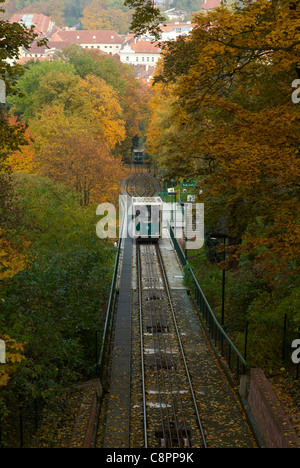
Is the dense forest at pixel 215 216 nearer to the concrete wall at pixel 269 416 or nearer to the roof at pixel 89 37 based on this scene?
the concrete wall at pixel 269 416

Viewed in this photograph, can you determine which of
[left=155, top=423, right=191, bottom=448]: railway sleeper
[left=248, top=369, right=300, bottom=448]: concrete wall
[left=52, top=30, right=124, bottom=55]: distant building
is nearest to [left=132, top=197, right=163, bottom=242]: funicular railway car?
[left=248, top=369, right=300, bottom=448]: concrete wall

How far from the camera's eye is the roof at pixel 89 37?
17925 cm

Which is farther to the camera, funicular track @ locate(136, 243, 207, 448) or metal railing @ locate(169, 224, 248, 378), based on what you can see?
metal railing @ locate(169, 224, 248, 378)

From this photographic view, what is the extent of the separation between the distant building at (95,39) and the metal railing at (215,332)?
543 ft

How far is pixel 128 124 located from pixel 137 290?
60.8 metres

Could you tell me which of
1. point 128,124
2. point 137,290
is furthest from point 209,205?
point 128,124

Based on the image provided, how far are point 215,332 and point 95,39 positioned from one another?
177678 mm

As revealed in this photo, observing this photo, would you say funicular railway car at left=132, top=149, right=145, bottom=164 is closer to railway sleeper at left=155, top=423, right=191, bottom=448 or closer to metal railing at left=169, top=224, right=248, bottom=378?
metal railing at left=169, top=224, right=248, bottom=378

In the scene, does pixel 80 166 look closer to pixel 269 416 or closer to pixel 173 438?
pixel 173 438

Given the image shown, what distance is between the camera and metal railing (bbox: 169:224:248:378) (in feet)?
58.0

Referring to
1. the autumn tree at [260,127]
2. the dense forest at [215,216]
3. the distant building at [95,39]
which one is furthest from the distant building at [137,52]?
the autumn tree at [260,127]

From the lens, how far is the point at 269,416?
12.8 meters

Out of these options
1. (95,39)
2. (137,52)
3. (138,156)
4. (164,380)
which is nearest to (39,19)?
(95,39)
